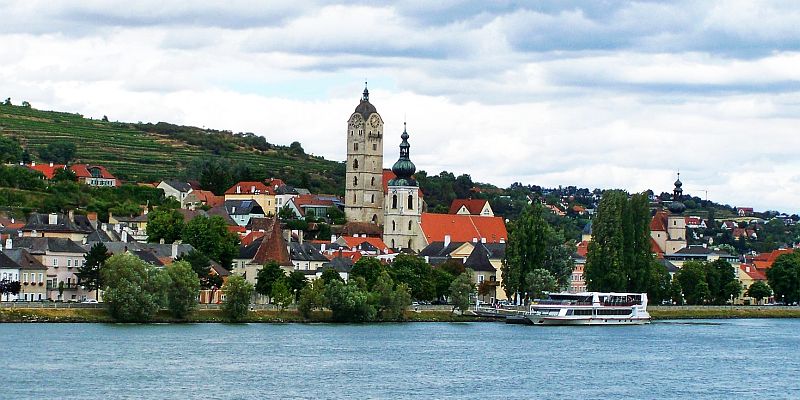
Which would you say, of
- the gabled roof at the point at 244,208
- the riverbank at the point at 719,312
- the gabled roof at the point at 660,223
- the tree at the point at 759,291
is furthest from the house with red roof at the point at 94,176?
the tree at the point at 759,291

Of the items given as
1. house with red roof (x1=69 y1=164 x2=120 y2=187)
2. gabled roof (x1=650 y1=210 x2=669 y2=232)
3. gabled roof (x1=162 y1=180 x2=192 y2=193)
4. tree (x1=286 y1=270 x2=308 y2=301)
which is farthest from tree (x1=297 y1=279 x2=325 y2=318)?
gabled roof (x1=650 y1=210 x2=669 y2=232)

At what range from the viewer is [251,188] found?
170250 millimetres

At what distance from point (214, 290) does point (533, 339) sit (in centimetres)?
2274

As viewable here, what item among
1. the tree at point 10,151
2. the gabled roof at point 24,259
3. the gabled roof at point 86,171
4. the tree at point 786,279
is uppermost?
the tree at point 10,151

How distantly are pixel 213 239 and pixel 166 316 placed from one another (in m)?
26.6

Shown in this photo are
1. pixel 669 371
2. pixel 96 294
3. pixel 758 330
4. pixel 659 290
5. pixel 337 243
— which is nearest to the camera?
pixel 669 371

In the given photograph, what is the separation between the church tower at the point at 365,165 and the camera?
16125 cm

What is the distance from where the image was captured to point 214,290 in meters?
105

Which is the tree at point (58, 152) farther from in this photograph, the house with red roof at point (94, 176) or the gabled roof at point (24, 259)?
the gabled roof at point (24, 259)

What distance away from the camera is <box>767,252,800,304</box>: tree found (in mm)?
139875

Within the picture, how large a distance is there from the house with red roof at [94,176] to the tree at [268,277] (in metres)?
58.1

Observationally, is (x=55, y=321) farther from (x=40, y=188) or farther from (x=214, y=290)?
(x=40, y=188)

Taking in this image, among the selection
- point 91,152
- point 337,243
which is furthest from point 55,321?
point 91,152

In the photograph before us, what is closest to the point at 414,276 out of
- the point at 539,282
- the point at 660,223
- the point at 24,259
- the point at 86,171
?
the point at 539,282
